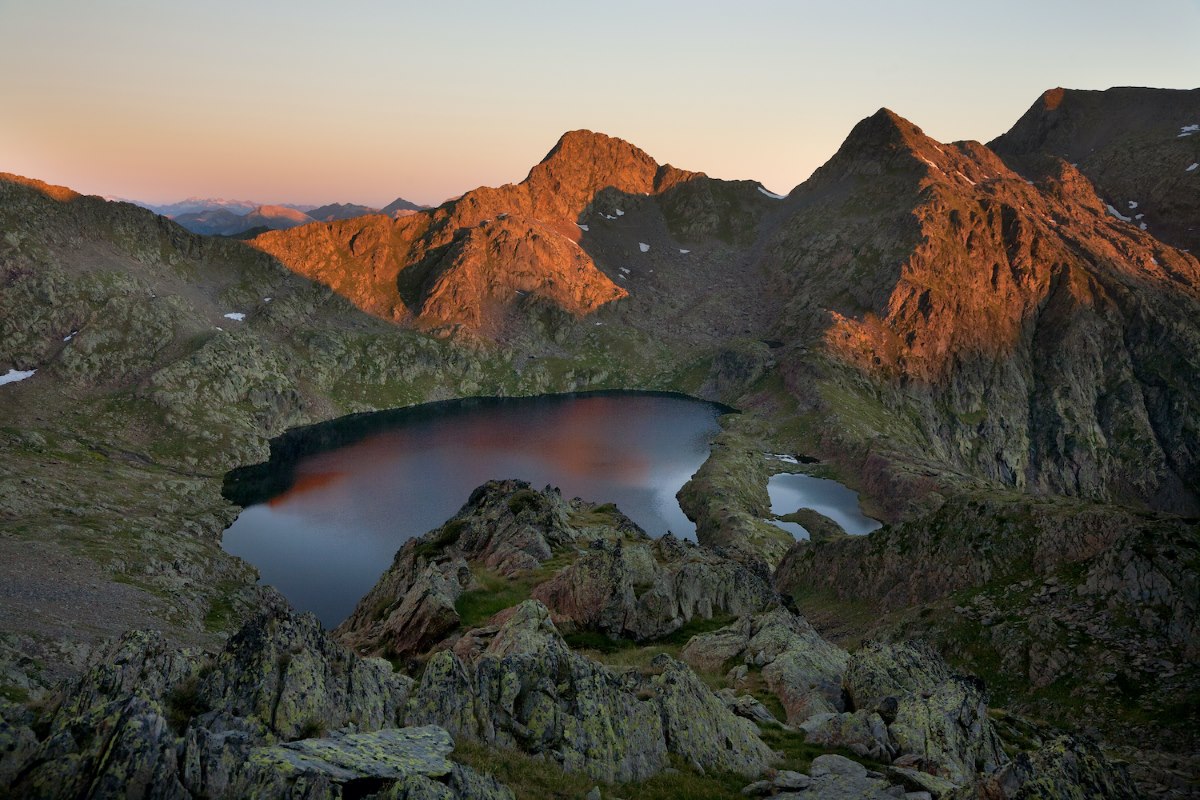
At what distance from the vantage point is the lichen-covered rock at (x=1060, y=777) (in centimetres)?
1878

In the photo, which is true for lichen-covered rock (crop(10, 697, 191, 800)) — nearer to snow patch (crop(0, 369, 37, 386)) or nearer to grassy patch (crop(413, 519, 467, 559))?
grassy patch (crop(413, 519, 467, 559))

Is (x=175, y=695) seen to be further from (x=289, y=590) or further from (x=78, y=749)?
(x=289, y=590)

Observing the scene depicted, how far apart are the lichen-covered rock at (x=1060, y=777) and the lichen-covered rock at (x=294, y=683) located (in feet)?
69.9

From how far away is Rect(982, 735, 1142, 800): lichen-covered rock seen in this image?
1878 centimetres

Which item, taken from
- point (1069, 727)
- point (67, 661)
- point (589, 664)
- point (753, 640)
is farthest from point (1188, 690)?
point (67, 661)

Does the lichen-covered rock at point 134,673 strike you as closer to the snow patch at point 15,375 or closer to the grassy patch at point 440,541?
the grassy patch at point 440,541

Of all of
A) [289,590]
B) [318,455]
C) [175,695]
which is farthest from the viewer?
[318,455]

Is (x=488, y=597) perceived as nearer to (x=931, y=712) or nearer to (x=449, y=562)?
(x=449, y=562)

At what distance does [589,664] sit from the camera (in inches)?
1145

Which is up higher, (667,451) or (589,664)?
(589,664)

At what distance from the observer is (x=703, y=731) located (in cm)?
2705

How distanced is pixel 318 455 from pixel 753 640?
5986 inches

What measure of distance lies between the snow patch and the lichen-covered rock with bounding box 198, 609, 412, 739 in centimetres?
18597

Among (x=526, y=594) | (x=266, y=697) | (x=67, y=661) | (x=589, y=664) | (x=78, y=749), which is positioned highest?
(x=78, y=749)
